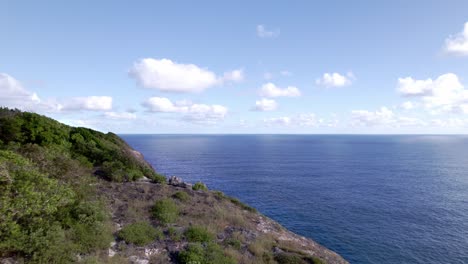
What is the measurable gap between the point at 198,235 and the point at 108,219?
692cm

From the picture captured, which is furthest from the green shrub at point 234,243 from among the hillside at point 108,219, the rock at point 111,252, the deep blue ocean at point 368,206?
the deep blue ocean at point 368,206

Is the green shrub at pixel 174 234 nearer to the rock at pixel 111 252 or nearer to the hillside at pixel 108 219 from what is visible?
the hillside at pixel 108 219

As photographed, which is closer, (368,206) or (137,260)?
(137,260)

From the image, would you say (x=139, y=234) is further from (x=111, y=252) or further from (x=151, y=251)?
(x=111, y=252)

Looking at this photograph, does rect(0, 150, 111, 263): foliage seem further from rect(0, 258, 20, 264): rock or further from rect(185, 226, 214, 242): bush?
rect(185, 226, 214, 242): bush

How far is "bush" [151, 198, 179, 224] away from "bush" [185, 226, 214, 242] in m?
2.41

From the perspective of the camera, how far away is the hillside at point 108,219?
448 inches

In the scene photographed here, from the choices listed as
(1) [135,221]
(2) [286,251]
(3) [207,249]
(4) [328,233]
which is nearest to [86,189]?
(1) [135,221]

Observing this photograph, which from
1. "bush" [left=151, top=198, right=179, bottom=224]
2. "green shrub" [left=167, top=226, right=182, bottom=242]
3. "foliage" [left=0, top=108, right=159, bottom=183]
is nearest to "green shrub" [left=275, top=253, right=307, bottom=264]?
"green shrub" [left=167, top=226, right=182, bottom=242]

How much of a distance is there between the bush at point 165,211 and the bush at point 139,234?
68.4 inches

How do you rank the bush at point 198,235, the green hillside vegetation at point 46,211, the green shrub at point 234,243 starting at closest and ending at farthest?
the green hillside vegetation at point 46,211
the bush at point 198,235
the green shrub at point 234,243

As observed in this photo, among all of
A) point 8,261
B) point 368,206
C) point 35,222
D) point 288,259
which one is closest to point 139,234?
point 35,222

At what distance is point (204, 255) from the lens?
50.2 feet

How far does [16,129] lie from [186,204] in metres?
23.5
